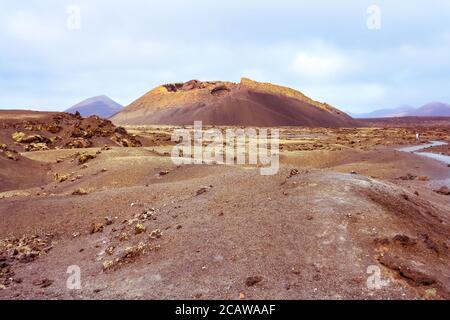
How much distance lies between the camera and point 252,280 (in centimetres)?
559

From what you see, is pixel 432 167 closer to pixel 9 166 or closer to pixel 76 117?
pixel 9 166

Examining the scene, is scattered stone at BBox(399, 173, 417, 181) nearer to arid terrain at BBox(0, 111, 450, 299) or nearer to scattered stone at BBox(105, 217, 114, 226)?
arid terrain at BBox(0, 111, 450, 299)

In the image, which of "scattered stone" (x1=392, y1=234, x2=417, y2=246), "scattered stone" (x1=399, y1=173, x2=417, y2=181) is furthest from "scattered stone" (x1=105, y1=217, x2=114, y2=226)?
"scattered stone" (x1=399, y1=173, x2=417, y2=181)

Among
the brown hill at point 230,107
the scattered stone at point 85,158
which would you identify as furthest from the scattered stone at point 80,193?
the brown hill at point 230,107

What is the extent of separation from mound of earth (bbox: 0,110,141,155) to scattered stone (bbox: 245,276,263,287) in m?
21.7

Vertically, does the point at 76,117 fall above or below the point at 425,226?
Answer: above

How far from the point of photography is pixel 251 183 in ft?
31.7

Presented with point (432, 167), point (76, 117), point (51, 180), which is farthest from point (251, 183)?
point (76, 117)

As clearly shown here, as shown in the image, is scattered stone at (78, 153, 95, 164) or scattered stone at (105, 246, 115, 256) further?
scattered stone at (78, 153, 95, 164)

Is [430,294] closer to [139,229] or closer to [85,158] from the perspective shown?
[139,229]

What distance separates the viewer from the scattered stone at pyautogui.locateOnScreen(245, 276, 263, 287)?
218 inches

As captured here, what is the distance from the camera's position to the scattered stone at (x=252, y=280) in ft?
18.2
